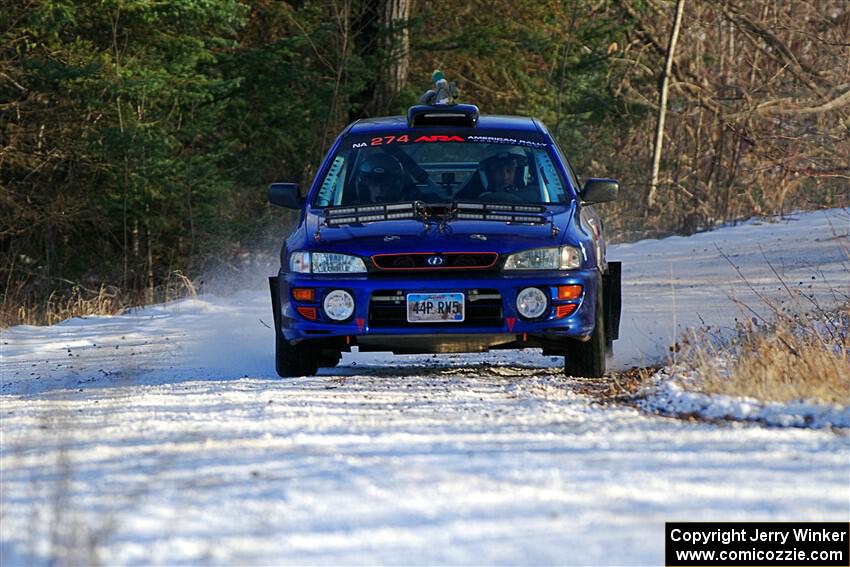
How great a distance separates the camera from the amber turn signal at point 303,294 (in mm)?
8953

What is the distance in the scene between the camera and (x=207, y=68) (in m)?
27.9

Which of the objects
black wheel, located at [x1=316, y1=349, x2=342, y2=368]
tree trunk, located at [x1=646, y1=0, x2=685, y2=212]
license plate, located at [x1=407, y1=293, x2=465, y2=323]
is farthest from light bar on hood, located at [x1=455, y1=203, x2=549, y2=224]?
tree trunk, located at [x1=646, y1=0, x2=685, y2=212]

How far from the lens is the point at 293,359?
370 inches

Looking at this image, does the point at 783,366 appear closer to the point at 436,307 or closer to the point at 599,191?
the point at 436,307

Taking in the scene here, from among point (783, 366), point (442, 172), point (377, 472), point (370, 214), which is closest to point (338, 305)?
point (370, 214)

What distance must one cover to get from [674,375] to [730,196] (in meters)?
25.4

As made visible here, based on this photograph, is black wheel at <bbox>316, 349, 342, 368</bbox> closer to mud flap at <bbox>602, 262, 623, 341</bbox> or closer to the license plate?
the license plate

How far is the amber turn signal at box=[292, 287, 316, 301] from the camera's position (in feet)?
29.4

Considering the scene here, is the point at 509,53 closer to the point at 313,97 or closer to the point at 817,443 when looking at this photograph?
the point at 313,97

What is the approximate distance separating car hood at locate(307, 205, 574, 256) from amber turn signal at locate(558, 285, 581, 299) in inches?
10.8

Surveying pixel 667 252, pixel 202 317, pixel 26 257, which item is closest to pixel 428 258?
pixel 202 317

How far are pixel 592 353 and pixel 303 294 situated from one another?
1.81 m

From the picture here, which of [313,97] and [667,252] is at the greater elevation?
[313,97]

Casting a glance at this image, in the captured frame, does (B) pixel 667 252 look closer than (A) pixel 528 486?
No
